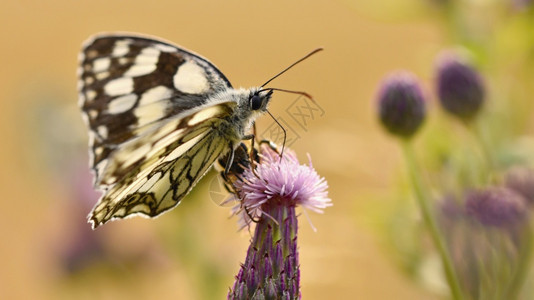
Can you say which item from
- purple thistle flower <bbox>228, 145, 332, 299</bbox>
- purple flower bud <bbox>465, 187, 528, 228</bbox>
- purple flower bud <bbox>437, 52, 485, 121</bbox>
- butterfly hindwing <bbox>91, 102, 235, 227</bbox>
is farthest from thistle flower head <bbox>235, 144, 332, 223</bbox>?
purple flower bud <bbox>437, 52, 485, 121</bbox>

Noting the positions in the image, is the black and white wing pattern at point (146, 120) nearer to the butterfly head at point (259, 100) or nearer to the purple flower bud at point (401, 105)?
the butterfly head at point (259, 100)

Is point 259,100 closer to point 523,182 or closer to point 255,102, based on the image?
point 255,102

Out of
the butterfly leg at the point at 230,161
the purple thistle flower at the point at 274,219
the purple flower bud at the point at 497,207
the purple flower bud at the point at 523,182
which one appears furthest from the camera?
the purple flower bud at the point at 523,182

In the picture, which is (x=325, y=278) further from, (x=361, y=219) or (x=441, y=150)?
(x=441, y=150)

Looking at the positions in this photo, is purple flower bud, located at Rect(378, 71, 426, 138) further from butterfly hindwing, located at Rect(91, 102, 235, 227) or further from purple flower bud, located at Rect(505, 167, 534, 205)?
butterfly hindwing, located at Rect(91, 102, 235, 227)

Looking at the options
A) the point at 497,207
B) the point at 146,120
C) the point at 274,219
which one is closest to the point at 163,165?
the point at 146,120

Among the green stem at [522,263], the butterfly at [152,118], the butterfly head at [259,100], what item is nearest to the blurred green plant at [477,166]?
the green stem at [522,263]

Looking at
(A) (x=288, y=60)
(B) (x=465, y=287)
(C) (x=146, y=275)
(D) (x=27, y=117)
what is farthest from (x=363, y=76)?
(B) (x=465, y=287)
